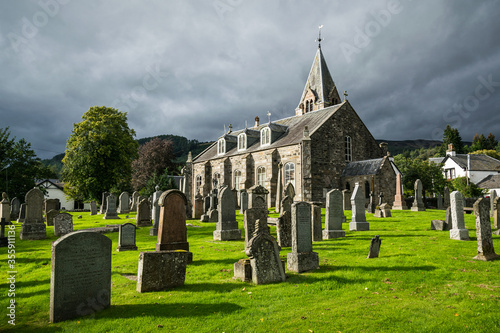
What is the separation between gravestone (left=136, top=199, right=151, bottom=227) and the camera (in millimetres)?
18498

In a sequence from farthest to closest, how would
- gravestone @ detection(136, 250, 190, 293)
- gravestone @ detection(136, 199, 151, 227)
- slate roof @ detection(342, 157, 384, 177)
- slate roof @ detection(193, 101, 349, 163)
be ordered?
slate roof @ detection(193, 101, 349, 163) < slate roof @ detection(342, 157, 384, 177) < gravestone @ detection(136, 199, 151, 227) < gravestone @ detection(136, 250, 190, 293)

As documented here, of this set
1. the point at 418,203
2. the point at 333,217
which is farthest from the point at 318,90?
the point at 333,217

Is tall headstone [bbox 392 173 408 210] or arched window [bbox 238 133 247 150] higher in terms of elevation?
arched window [bbox 238 133 247 150]

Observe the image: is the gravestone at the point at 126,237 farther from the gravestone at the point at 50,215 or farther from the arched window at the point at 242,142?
the arched window at the point at 242,142

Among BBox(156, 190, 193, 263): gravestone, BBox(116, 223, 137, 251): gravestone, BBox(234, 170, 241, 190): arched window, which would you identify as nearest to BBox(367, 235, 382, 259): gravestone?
BBox(156, 190, 193, 263): gravestone

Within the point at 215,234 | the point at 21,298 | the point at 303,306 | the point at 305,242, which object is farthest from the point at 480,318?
the point at 215,234

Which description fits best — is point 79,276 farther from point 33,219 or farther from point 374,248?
point 33,219

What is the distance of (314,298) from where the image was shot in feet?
20.3

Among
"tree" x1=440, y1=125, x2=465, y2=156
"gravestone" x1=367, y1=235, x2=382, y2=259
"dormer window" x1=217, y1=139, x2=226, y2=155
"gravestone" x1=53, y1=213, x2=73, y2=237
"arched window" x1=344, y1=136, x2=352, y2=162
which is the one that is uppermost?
"tree" x1=440, y1=125, x2=465, y2=156

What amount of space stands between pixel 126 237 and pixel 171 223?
288cm

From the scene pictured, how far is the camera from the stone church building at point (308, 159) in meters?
29.0

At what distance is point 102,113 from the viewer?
3769 centimetres

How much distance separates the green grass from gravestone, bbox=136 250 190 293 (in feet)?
0.62

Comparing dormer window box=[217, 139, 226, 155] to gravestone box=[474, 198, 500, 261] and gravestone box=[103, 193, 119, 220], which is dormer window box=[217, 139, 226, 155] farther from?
gravestone box=[474, 198, 500, 261]
